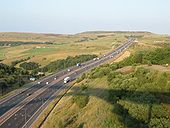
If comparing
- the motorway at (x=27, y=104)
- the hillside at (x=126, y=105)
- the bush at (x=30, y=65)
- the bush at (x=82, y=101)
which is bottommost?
the bush at (x=30, y=65)

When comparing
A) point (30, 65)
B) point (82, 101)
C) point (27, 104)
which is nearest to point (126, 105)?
point (82, 101)

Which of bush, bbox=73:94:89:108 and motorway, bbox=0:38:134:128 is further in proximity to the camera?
motorway, bbox=0:38:134:128

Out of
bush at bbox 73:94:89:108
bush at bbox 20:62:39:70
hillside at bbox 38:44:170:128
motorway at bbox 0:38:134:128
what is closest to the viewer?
hillside at bbox 38:44:170:128

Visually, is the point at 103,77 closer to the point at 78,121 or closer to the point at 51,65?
the point at 78,121

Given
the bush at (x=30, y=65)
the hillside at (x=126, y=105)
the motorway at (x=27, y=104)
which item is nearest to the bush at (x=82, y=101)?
the hillside at (x=126, y=105)

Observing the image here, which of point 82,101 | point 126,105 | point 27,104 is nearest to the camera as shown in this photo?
point 126,105

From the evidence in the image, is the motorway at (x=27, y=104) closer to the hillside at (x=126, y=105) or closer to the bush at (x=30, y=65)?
the hillside at (x=126, y=105)

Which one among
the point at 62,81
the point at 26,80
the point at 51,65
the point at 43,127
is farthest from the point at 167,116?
the point at 51,65

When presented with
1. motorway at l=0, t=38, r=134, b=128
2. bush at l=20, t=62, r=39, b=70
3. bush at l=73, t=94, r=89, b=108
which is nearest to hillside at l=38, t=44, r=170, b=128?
bush at l=73, t=94, r=89, b=108

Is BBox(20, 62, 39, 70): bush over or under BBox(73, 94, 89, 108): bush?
under

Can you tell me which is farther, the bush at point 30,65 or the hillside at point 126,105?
the bush at point 30,65

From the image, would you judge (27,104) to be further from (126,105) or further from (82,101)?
(126,105)

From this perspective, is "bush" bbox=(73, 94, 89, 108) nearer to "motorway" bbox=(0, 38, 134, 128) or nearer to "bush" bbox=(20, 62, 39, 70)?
"motorway" bbox=(0, 38, 134, 128)
